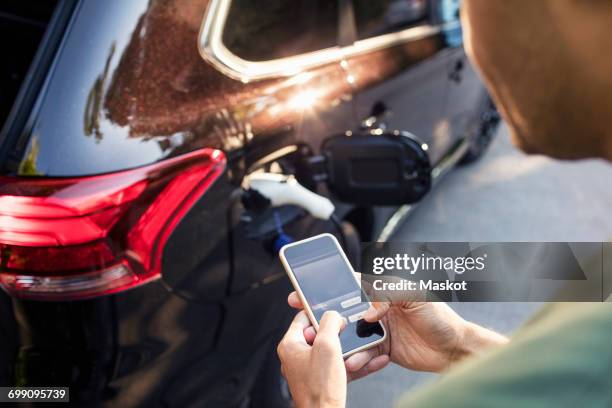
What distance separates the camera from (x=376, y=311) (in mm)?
1306

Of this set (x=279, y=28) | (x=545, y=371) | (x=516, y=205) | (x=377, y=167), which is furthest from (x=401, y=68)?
(x=545, y=371)

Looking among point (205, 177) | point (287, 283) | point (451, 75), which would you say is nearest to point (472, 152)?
point (451, 75)

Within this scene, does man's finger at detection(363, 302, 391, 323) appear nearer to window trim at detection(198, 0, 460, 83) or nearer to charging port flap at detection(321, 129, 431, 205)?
charging port flap at detection(321, 129, 431, 205)

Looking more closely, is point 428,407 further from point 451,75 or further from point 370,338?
point 451,75

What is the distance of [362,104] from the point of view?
219 cm

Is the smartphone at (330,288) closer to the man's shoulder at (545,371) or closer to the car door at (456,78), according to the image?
the man's shoulder at (545,371)

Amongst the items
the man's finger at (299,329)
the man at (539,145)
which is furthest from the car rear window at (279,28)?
the man at (539,145)

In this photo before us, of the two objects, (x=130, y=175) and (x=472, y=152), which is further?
(x=472, y=152)

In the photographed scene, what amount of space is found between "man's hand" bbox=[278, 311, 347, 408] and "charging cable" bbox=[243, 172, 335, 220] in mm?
518

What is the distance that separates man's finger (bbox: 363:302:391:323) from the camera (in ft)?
4.25

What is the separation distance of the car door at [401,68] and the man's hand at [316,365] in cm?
113

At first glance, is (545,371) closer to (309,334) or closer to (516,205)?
(309,334)

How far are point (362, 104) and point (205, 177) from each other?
86cm

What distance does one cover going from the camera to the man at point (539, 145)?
53 centimetres
